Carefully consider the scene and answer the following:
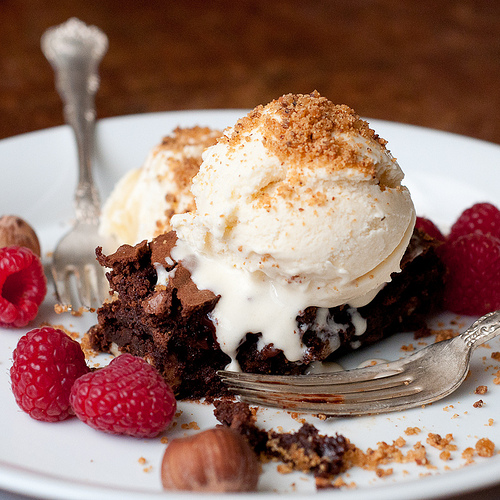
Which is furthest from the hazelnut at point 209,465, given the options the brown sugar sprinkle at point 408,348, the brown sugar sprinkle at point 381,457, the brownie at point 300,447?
the brown sugar sprinkle at point 408,348

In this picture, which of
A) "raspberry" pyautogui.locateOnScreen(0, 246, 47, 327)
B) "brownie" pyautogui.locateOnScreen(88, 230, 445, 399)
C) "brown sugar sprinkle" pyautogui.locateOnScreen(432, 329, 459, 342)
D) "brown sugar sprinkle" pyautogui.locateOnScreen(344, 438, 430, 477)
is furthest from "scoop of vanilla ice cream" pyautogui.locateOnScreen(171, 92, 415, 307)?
"raspberry" pyautogui.locateOnScreen(0, 246, 47, 327)

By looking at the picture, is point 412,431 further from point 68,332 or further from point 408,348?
point 68,332

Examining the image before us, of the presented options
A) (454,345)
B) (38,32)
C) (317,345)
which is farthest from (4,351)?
(38,32)

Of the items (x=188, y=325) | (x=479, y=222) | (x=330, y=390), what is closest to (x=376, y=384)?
(x=330, y=390)

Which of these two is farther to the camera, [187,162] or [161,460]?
[187,162]

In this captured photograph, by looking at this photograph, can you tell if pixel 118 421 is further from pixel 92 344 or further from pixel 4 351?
pixel 4 351

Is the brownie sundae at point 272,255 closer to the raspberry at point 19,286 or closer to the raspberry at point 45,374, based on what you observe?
the raspberry at point 45,374
